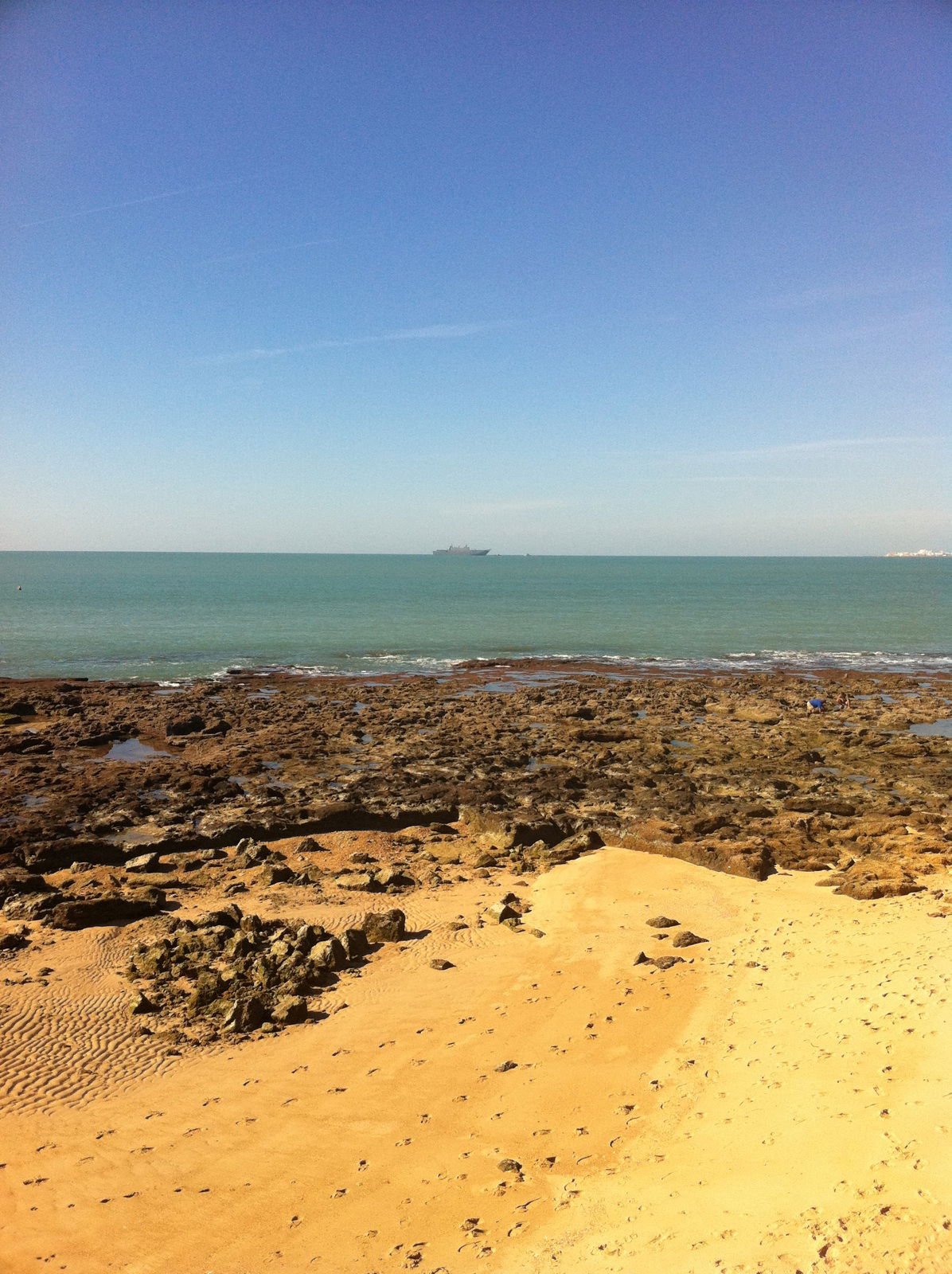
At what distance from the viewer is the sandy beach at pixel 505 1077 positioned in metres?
7.35

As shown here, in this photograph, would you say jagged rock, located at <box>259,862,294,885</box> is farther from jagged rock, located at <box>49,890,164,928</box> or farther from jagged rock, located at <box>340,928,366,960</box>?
jagged rock, located at <box>340,928,366,960</box>

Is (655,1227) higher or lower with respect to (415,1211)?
higher

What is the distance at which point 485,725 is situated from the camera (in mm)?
31469

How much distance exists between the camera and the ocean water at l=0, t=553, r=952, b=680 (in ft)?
165

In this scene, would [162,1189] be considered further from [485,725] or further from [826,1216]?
[485,725]

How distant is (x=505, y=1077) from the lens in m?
10.2

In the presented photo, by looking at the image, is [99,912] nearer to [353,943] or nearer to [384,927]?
[353,943]

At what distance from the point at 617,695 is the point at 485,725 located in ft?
28.1

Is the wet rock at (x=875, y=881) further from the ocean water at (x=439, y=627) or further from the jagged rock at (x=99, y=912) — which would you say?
the ocean water at (x=439, y=627)

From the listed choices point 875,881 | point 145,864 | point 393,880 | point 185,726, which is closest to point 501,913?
point 393,880

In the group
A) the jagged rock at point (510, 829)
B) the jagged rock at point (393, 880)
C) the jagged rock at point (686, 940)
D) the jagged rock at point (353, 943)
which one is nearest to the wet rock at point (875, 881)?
the jagged rock at point (686, 940)

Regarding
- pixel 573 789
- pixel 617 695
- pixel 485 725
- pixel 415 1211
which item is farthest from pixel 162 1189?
pixel 617 695

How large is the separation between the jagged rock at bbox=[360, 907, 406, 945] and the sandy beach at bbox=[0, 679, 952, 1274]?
261 millimetres

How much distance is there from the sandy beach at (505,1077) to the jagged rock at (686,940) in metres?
0.19
